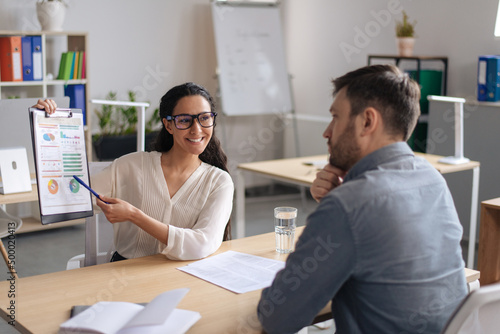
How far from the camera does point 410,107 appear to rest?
4.80ft

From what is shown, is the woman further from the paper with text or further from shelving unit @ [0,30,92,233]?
shelving unit @ [0,30,92,233]

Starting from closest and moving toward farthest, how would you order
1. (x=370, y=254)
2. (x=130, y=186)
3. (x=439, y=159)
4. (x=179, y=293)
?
(x=370, y=254) → (x=179, y=293) → (x=130, y=186) → (x=439, y=159)

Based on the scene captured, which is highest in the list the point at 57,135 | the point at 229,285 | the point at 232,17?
the point at 232,17

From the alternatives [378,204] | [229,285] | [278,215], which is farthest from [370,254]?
[278,215]

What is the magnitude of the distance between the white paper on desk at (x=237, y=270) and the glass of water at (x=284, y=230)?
0.41 ft

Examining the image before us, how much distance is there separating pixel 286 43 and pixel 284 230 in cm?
460

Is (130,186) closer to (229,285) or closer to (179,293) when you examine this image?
(229,285)

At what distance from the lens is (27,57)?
4566 millimetres

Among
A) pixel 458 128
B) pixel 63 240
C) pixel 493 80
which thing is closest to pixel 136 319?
pixel 458 128

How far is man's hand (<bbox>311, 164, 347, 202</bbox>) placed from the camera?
1.70 metres

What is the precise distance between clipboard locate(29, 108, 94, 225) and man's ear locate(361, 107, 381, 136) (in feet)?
3.02

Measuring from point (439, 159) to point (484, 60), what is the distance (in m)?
0.80

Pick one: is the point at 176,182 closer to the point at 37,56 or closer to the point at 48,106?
the point at 48,106

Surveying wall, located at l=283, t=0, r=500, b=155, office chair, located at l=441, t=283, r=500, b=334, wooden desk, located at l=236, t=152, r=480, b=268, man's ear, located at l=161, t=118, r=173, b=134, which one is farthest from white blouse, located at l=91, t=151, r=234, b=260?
wall, located at l=283, t=0, r=500, b=155
